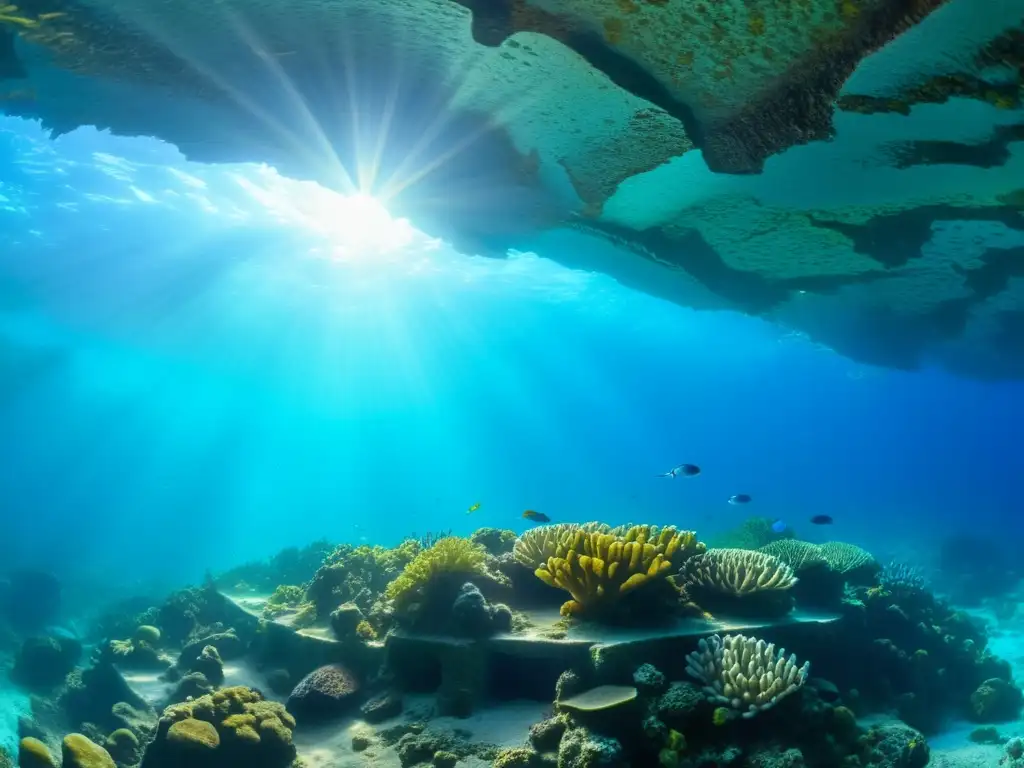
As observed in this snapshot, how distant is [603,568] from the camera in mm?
6473

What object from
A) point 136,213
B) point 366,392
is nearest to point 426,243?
point 136,213

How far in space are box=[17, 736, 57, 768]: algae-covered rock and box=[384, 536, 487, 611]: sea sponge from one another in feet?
15.2

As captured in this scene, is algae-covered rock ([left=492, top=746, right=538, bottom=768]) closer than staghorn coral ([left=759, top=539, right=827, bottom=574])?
Yes

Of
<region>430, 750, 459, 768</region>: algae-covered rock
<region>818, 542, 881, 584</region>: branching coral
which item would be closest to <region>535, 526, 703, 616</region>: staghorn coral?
<region>430, 750, 459, 768</region>: algae-covered rock

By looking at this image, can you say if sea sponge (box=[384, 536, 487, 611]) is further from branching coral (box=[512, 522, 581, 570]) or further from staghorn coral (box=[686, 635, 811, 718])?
staghorn coral (box=[686, 635, 811, 718])

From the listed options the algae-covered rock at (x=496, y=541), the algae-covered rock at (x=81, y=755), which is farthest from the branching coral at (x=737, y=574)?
the algae-covered rock at (x=81, y=755)

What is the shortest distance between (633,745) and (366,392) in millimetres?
77886

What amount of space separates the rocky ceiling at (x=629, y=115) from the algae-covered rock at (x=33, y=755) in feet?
32.7

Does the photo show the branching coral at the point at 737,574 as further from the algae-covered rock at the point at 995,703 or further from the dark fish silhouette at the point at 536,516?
the algae-covered rock at the point at 995,703

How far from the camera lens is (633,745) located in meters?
5.02

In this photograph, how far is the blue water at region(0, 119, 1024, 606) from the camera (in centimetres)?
2641

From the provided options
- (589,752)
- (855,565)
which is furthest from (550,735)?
(855,565)

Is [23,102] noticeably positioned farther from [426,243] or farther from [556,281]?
[556,281]

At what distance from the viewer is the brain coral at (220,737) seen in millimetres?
6000
